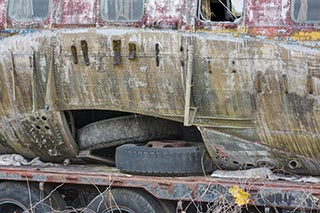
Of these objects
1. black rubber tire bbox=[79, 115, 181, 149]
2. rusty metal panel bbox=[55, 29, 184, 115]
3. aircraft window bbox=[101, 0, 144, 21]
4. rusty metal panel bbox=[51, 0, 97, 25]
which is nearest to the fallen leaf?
rusty metal panel bbox=[55, 29, 184, 115]

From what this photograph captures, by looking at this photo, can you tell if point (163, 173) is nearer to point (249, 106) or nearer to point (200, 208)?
point (200, 208)

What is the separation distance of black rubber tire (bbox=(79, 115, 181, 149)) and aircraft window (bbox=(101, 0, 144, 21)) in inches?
53.5

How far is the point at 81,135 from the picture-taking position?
34.0 ft

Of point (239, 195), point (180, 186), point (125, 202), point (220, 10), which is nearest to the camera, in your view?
point (239, 195)

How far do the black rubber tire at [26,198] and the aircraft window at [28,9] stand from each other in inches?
89.9

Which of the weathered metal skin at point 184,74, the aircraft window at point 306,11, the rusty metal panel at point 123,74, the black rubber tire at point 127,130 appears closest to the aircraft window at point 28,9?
the weathered metal skin at point 184,74

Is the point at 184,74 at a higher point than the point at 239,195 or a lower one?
higher

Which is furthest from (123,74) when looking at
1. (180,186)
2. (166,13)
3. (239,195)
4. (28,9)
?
(239,195)

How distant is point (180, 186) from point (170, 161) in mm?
423

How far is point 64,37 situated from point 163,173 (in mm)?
2191

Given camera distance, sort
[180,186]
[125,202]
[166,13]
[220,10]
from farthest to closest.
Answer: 1. [220,10]
2. [125,202]
3. [166,13]
4. [180,186]

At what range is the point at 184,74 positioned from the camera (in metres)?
9.16

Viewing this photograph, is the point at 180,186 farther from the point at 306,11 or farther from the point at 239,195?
the point at 306,11

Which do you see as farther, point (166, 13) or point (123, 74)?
point (123, 74)
